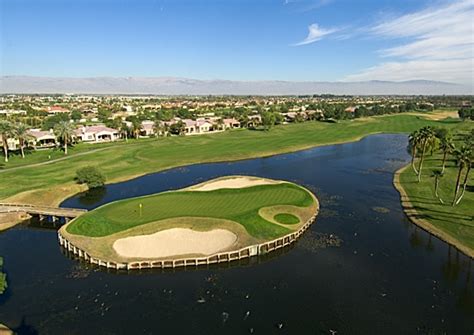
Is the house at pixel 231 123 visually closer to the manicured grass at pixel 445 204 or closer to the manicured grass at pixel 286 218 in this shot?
the manicured grass at pixel 445 204

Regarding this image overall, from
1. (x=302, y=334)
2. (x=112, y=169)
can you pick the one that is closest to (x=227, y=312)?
(x=302, y=334)

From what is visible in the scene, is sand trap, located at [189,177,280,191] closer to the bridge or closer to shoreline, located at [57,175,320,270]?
shoreline, located at [57,175,320,270]

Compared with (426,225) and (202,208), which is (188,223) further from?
(426,225)

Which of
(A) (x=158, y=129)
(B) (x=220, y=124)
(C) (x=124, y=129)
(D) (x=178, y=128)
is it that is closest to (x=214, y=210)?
(C) (x=124, y=129)

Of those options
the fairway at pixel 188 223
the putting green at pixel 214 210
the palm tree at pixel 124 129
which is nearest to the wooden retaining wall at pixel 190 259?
the fairway at pixel 188 223

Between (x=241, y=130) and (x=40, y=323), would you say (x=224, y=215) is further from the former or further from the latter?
(x=241, y=130)

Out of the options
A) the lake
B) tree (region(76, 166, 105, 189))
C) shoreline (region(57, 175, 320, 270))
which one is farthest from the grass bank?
tree (region(76, 166, 105, 189))
